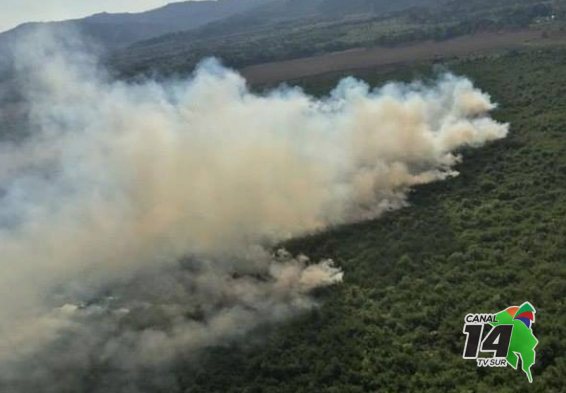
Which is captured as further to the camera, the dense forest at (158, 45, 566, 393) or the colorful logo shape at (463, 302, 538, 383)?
the dense forest at (158, 45, 566, 393)

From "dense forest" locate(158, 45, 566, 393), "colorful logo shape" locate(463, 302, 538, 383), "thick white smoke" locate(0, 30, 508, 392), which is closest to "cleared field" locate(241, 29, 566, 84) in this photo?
"thick white smoke" locate(0, 30, 508, 392)

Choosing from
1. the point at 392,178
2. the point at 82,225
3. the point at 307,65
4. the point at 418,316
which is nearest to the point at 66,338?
the point at 82,225

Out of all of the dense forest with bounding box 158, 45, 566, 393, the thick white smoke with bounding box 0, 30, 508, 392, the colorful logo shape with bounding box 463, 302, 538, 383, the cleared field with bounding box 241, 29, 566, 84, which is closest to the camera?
the colorful logo shape with bounding box 463, 302, 538, 383

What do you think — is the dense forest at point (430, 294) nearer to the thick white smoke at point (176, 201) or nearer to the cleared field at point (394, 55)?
the thick white smoke at point (176, 201)

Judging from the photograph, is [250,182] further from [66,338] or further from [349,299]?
[66,338]

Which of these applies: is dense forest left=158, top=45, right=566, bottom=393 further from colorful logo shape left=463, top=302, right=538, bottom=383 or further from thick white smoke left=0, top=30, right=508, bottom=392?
thick white smoke left=0, top=30, right=508, bottom=392

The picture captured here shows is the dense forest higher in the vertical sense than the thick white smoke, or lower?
lower
